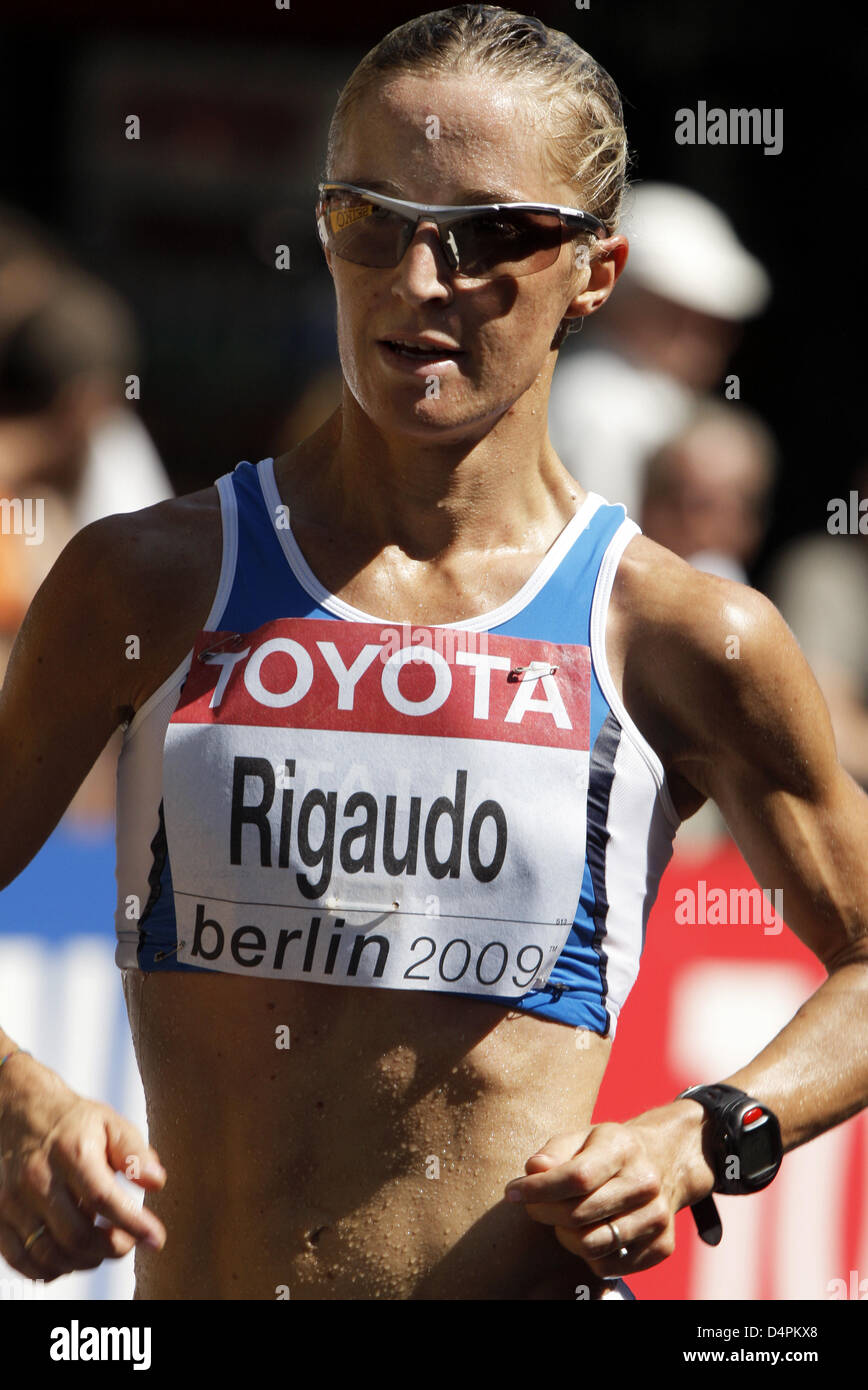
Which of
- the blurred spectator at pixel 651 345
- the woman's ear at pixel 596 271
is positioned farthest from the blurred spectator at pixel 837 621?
the woman's ear at pixel 596 271

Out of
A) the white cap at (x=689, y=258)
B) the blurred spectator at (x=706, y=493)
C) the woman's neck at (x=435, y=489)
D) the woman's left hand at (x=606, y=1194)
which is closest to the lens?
the woman's left hand at (x=606, y=1194)

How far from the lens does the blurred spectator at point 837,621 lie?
18.6 feet

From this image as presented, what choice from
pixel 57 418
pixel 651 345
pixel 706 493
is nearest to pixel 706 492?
pixel 706 493

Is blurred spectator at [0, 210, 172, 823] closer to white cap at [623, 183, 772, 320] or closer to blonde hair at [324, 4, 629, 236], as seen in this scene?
white cap at [623, 183, 772, 320]

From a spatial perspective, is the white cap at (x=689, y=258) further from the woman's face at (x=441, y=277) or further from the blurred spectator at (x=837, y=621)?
the woman's face at (x=441, y=277)

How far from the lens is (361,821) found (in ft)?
8.83

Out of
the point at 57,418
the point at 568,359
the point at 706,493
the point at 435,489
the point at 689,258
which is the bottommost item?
the point at 435,489

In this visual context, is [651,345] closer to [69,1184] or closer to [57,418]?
[57,418]

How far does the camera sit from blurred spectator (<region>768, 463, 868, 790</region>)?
18.6 ft

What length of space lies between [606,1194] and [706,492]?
3.49 meters

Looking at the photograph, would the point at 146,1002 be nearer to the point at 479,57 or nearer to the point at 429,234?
the point at 429,234

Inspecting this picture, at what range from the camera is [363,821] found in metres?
2.69

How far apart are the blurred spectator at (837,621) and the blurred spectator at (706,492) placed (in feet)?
0.75
